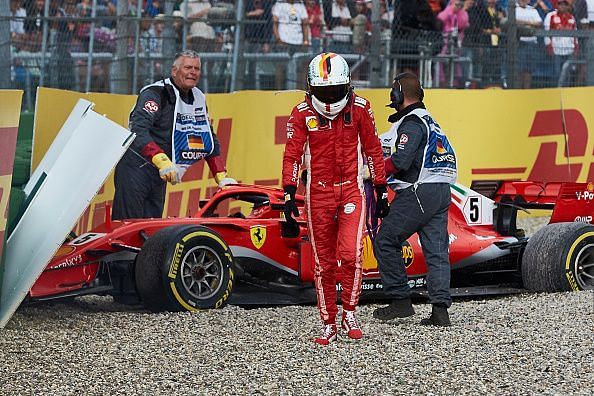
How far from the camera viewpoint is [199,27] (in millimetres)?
12695

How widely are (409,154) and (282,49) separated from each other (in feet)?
19.0

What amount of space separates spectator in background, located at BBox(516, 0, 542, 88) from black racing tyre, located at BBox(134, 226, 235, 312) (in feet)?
23.6

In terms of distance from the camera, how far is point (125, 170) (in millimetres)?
9508

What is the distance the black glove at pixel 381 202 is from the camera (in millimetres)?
7387

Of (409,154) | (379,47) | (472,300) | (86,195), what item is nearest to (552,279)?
(472,300)

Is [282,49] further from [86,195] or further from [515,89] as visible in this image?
[86,195]

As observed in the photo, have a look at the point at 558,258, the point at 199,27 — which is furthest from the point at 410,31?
the point at 558,258

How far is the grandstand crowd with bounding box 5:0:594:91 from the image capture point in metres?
12.2

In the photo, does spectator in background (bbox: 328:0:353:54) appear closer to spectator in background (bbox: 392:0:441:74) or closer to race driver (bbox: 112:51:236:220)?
spectator in background (bbox: 392:0:441:74)

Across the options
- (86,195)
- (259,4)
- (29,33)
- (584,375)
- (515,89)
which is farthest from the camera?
(515,89)

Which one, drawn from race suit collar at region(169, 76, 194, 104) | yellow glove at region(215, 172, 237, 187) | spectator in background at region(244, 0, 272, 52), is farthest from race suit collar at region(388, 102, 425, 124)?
spectator in background at region(244, 0, 272, 52)

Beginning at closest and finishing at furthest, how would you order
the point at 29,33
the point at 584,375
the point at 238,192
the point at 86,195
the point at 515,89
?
1. the point at 584,375
2. the point at 86,195
3. the point at 238,192
4. the point at 29,33
5. the point at 515,89

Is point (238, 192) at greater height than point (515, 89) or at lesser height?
lesser

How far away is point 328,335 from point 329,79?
1.45m
